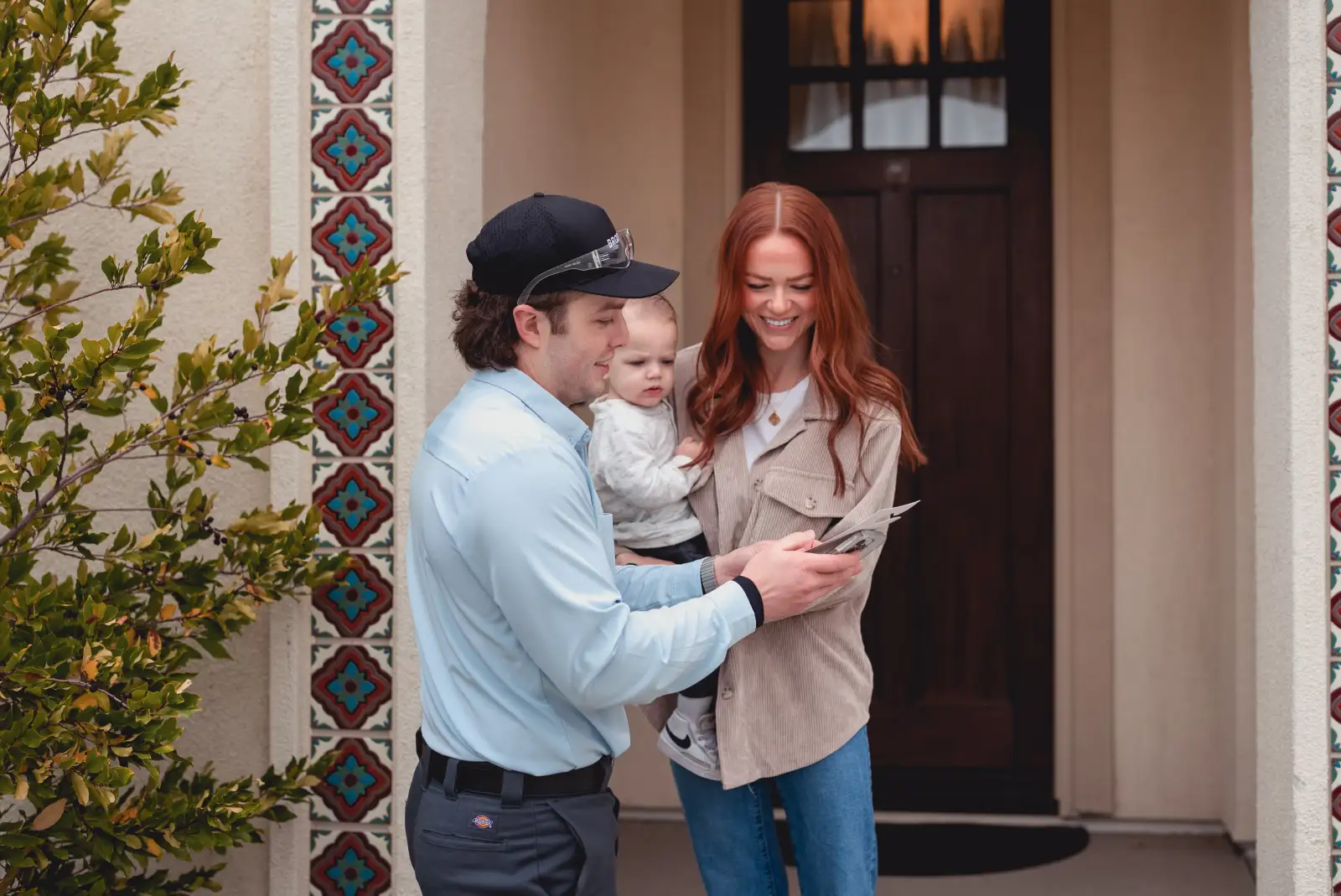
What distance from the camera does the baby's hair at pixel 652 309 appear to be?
2949 mm

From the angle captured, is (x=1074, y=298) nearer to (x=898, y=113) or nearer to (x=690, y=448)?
(x=898, y=113)

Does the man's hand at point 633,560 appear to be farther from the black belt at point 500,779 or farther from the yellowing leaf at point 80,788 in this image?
the yellowing leaf at point 80,788

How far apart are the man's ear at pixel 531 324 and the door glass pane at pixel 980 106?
3537mm

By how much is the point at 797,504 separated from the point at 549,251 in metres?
0.80

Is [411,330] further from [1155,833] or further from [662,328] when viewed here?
[1155,833]

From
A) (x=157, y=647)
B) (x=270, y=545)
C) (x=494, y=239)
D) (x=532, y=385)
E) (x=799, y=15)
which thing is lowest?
(x=157, y=647)

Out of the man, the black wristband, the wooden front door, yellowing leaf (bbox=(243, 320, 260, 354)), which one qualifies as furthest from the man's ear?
the wooden front door

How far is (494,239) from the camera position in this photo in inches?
88.5

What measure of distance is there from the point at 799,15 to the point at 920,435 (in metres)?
1.63

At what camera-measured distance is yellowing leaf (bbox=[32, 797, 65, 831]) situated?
2.83m

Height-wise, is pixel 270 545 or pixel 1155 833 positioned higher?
pixel 270 545

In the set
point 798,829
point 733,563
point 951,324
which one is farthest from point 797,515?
point 951,324

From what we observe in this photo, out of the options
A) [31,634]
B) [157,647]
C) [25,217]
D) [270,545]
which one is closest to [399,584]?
[270,545]

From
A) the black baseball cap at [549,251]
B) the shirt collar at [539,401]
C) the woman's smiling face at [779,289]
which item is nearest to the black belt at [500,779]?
the shirt collar at [539,401]
